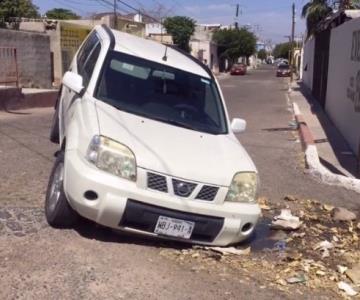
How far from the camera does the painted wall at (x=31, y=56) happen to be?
20.5 m

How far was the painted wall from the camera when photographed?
2045cm

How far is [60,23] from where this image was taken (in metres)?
27.4

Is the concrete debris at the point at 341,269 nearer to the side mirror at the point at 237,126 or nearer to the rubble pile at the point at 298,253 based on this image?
the rubble pile at the point at 298,253

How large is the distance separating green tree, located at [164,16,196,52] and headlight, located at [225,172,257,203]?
2392 inches

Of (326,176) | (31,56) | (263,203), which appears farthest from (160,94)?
(31,56)

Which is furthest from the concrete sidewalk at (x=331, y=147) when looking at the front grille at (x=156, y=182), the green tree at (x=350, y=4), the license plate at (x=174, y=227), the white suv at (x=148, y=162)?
the green tree at (x=350, y=4)

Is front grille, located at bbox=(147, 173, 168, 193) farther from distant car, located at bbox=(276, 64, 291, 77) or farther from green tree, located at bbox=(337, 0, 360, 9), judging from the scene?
distant car, located at bbox=(276, 64, 291, 77)

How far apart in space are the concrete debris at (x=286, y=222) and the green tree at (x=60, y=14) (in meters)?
67.5

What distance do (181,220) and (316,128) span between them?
12528mm

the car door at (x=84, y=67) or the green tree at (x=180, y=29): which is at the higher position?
the green tree at (x=180, y=29)

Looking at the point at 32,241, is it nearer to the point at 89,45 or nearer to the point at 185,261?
the point at 185,261

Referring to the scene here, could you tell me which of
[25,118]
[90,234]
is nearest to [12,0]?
[25,118]

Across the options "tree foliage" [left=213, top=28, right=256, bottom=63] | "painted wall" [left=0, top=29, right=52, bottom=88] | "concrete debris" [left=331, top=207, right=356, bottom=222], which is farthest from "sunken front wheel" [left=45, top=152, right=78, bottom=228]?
"tree foliage" [left=213, top=28, right=256, bottom=63]

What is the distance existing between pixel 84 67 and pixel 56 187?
6.21 ft
